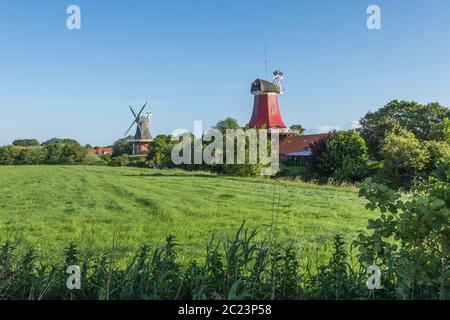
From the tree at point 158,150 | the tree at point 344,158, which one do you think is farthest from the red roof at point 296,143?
the tree at point 158,150

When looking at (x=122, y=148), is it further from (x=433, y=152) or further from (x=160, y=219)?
(x=160, y=219)

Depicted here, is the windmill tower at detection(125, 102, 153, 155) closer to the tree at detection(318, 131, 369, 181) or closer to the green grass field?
the tree at detection(318, 131, 369, 181)

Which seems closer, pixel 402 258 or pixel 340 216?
pixel 402 258

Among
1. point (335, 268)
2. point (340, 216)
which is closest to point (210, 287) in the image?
point (335, 268)

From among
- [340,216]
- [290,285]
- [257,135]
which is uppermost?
[257,135]

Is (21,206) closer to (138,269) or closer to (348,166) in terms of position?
(138,269)

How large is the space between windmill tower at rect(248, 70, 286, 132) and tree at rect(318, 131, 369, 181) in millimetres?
21960

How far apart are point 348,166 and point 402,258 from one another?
32110mm

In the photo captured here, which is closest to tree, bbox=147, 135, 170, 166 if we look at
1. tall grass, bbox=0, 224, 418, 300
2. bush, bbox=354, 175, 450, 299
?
tall grass, bbox=0, 224, 418, 300

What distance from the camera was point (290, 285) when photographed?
3516 mm

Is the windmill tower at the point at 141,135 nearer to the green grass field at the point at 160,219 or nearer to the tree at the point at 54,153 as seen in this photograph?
the tree at the point at 54,153

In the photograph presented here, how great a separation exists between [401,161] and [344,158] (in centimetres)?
519
